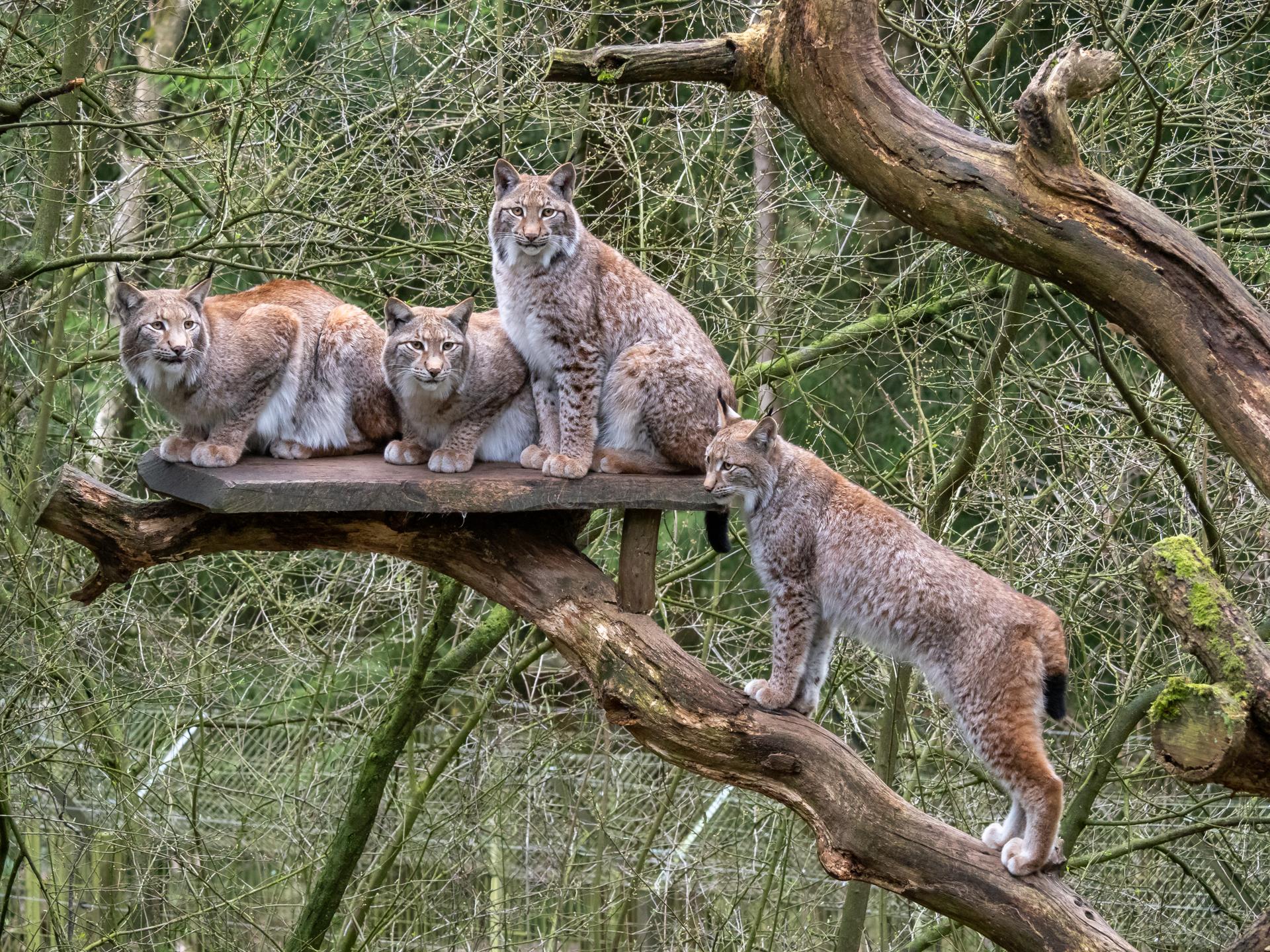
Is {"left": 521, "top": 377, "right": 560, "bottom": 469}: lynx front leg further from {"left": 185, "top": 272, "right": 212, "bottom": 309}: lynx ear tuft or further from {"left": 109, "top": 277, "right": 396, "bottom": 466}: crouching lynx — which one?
{"left": 185, "top": 272, "right": 212, "bottom": 309}: lynx ear tuft

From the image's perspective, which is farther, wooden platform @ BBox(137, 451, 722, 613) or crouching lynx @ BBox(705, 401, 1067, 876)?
crouching lynx @ BBox(705, 401, 1067, 876)

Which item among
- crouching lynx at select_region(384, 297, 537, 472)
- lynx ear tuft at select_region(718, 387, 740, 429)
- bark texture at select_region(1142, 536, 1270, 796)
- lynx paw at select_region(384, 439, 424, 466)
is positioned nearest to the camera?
bark texture at select_region(1142, 536, 1270, 796)

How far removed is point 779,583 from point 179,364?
2.65 meters

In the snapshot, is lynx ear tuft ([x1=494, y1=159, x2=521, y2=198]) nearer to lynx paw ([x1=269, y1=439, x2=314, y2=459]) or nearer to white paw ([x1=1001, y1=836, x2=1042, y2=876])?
lynx paw ([x1=269, y1=439, x2=314, y2=459])

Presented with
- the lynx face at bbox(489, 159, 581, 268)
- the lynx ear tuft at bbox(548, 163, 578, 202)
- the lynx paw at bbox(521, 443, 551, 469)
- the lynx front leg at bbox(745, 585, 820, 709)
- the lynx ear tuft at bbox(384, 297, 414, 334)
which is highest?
the lynx ear tuft at bbox(548, 163, 578, 202)

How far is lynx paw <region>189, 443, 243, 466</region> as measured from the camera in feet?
16.8

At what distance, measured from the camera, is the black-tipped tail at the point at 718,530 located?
5.75 meters

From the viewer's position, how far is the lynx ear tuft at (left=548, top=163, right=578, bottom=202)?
5.65m

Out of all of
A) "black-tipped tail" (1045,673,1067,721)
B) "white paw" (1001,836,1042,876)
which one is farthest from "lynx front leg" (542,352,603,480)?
"white paw" (1001,836,1042,876)

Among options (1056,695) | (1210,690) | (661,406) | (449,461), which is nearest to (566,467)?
(449,461)

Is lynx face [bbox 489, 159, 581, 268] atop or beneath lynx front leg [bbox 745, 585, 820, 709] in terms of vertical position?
atop

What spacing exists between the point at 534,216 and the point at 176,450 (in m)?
1.78

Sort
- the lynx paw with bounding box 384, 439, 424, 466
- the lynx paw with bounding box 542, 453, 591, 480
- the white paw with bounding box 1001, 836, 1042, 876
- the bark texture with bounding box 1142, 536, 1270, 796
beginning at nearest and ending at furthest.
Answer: the bark texture with bounding box 1142, 536, 1270, 796 < the white paw with bounding box 1001, 836, 1042, 876 < the lynx paw with bounding box 542, 453, 591, 480 < the lynx paw with bounding box 384, 439, 424, 466

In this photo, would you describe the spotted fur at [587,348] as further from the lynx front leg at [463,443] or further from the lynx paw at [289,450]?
the lynx paw at [289,450]
